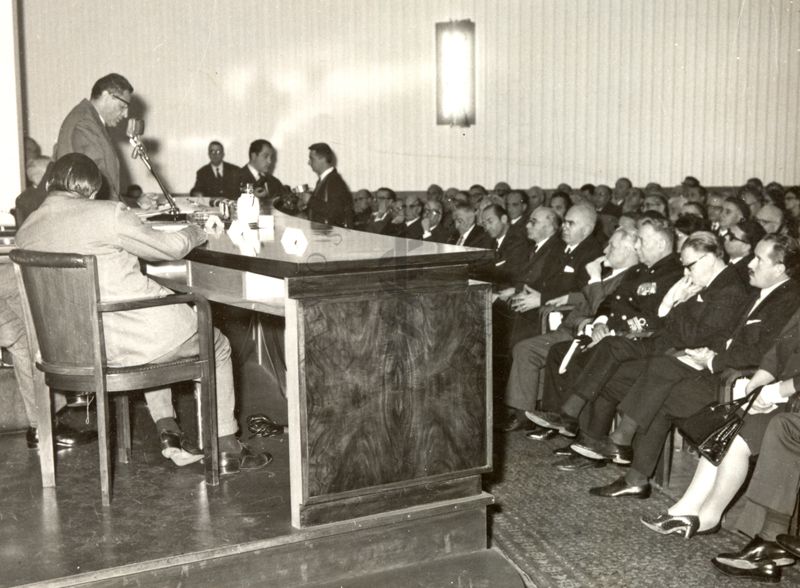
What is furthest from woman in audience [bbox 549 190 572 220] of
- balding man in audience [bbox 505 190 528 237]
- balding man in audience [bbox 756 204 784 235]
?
balding man in audience [bbox 756 204 784 235]

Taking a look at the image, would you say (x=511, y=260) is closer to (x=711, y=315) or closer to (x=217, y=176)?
(x=711, y=315)

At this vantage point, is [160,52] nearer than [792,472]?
No

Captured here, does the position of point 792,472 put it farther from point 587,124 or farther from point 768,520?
point 587,124

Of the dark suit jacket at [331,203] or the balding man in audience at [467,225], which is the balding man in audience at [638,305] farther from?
the dark suit jacket at [331,203]

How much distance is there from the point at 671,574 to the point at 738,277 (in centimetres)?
134

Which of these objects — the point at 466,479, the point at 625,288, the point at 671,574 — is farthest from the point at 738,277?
the point at 466,479

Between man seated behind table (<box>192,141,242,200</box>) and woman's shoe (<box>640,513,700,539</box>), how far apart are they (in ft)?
21.5

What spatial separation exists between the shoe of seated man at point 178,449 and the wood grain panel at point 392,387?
2.67 feet

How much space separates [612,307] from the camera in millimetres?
4191

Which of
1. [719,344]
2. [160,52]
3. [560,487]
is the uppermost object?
[160,52]

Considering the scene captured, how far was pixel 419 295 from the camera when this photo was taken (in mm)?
2633

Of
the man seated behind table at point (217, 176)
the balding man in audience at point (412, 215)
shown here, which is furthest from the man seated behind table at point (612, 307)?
the man seated behind table at point (217, 176)

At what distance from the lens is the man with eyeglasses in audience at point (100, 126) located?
395 cm

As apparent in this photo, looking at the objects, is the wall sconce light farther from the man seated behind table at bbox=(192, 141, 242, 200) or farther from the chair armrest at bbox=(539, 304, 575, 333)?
the chair armrest at bbox=(539, 304, 575, 333)
